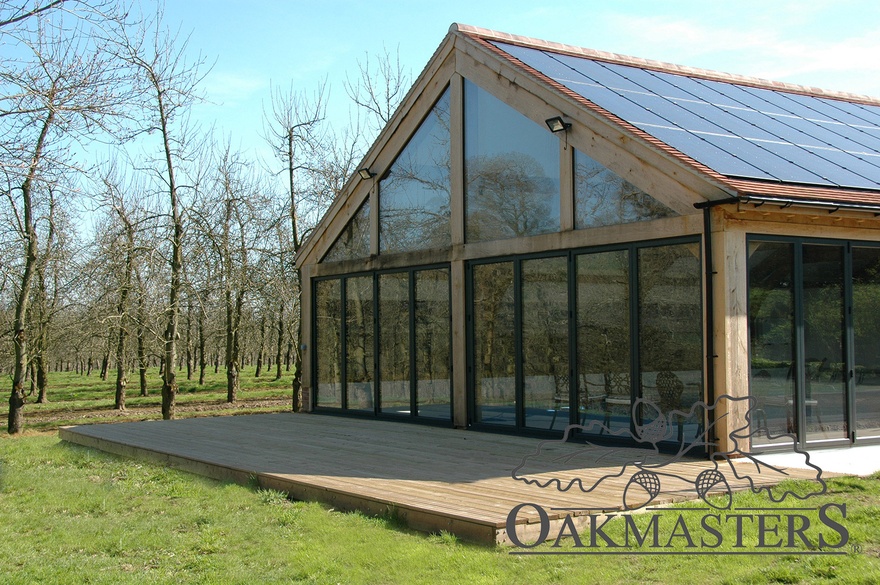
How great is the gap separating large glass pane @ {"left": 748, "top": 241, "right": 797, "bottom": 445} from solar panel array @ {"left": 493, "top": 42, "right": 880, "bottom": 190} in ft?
2.83

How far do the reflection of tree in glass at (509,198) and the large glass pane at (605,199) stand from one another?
1.35 feet

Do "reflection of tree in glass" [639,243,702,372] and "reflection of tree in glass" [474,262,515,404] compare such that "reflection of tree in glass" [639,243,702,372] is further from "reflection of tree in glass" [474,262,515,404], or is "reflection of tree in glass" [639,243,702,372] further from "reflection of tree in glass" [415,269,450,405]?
"reflection of tree in glass" [415,269,450,405]

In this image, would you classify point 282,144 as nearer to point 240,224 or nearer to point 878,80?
point 240,224

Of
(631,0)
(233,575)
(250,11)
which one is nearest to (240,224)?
(250,11)

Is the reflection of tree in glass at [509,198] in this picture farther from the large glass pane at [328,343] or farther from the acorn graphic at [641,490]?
the acorn graphic at [641,490]

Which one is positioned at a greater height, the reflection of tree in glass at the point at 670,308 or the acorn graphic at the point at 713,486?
the reflection of tree in glass at the point at 670,308

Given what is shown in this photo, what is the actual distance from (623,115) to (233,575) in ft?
22.9

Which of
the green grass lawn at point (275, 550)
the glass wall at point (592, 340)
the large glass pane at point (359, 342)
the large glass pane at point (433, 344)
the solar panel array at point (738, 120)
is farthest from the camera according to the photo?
the large glass pane at point (359, 342)

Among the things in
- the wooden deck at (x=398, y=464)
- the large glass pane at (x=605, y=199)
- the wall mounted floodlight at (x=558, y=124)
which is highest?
the wall mounted floodlight at (x=558, y=124)

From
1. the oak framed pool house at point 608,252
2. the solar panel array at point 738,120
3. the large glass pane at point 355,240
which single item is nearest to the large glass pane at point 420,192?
the oak framed pool house at point 608,252

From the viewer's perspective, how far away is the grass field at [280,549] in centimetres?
478

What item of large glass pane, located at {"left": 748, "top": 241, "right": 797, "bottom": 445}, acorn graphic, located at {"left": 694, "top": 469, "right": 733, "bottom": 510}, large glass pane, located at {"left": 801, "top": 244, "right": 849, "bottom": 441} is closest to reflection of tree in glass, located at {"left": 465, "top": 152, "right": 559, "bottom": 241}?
large glass pane, located at {"left": 748, "top": 241, "right": 797, "bottom": 445}

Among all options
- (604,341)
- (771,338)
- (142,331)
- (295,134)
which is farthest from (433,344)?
(142,331)

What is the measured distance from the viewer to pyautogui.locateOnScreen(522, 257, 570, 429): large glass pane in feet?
33.2
